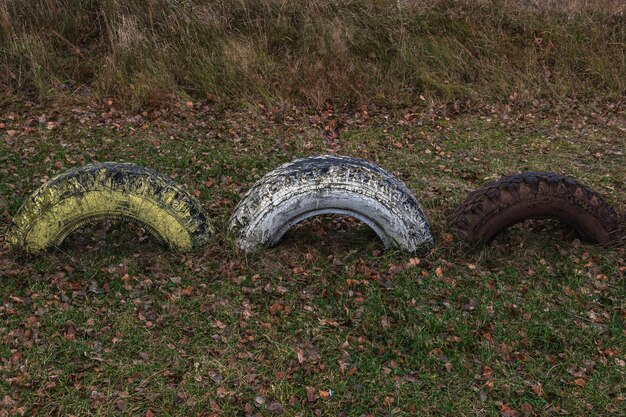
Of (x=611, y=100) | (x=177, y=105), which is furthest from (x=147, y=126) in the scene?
(x=611, y=100)

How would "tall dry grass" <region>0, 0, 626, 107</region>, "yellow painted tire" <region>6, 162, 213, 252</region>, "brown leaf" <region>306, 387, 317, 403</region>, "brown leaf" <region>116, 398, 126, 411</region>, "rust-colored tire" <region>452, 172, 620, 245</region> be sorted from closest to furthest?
"brown leaf" <region>116, 398, 126, 411</region> → "brown leaf" <region>306, 387, 317, 403</region> → "yellow painted tire" <region>6, 162, 213, 252</region> → "rust-colored tire" <region>452, 172, 620, 245</region> → "tall dry grass" <region>0, 0, 626, 107</region>

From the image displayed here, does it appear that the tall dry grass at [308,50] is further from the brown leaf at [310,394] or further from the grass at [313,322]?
the brown leaf at [310,394]

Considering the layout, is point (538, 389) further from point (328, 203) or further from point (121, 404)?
point (121, 404)

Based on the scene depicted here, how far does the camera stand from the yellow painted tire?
614 cm

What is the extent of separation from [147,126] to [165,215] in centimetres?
326

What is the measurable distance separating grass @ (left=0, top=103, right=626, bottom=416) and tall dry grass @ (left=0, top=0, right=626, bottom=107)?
2566 mm

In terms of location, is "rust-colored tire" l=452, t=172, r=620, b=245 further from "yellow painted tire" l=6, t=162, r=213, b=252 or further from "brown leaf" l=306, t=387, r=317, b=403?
"yellow painted tire" l=6, t=162, r=213, b=252

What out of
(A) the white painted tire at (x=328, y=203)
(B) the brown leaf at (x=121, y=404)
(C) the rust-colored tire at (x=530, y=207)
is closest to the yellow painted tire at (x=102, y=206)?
Result: (A) the white painted tire at (x=328, y=203)

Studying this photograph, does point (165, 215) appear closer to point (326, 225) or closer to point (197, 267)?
point (197, 267)

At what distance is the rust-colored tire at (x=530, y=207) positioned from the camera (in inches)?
248

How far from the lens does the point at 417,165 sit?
8.57 metres

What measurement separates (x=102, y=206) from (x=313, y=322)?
82.1 inches

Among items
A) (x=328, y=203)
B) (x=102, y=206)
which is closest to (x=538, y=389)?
(x=328, y=203)

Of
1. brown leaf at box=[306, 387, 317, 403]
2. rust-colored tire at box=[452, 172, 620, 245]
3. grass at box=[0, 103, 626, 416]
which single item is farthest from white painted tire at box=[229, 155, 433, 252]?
brown leaf at box=[306, 387, 317, 403]
